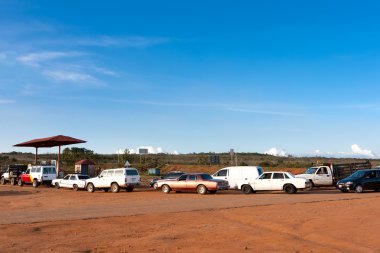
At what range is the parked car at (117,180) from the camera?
99.9ft

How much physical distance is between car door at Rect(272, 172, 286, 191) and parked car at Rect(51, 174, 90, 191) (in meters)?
14.6

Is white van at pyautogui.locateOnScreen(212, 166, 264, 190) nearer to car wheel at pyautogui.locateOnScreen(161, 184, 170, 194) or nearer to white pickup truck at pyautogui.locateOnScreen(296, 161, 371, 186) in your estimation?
car wheel at pyautogui.locateOnScreen(161, 184, 170, 194)

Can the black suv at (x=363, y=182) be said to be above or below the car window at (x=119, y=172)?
below

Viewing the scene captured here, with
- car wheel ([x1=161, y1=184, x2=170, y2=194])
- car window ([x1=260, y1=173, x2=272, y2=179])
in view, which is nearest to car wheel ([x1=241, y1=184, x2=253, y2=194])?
car window ([x1=260, y1=173, x2=272, y2=179])

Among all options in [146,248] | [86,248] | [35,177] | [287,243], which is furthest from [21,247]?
[35,177]

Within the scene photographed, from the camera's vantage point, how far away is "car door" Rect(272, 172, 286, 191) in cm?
2666

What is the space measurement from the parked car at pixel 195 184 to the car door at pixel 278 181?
9.94 ft

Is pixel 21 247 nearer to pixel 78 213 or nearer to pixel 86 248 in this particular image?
pixel 86 248

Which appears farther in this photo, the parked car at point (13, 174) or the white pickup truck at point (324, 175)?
the parked car at point (13, 174)

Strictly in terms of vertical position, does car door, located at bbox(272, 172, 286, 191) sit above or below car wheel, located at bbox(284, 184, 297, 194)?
above

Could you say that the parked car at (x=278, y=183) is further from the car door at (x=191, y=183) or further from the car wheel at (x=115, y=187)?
the car wheel at (x=115, y=187)

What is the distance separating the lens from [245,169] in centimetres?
2895

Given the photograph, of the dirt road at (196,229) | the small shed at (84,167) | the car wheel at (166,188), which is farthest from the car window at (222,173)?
the small shed at (84,167)

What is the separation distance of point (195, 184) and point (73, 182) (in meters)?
11.2
